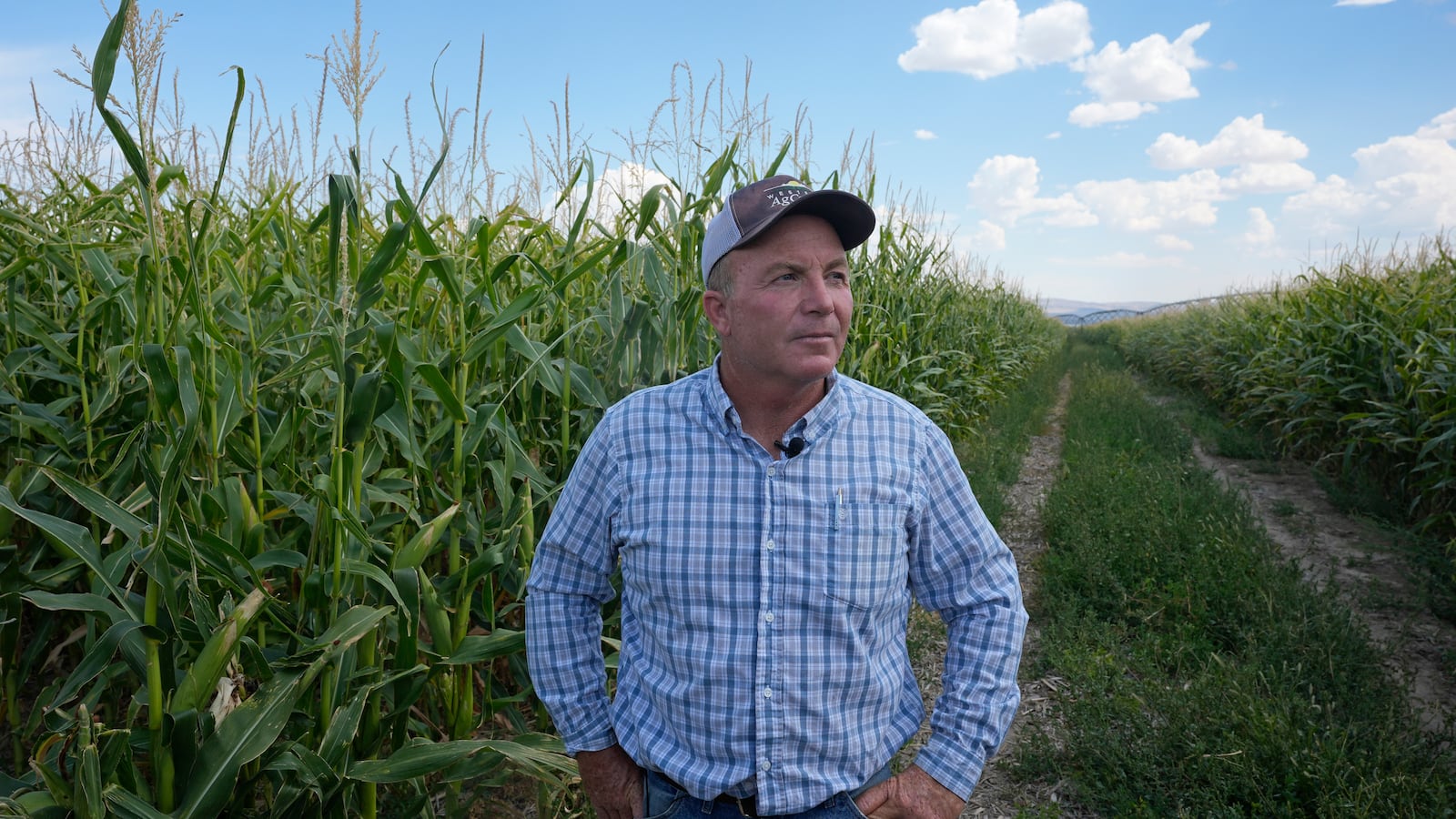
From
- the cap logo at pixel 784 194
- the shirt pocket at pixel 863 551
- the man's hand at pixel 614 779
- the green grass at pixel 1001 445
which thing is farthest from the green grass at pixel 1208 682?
the cap logo at pixel 784 194

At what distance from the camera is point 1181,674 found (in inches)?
153

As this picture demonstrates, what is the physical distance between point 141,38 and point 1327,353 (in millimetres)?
9183

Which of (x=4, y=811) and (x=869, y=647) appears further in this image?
(x=4, y=811)

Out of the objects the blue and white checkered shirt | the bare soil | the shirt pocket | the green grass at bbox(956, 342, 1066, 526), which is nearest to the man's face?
the blue and white checkered shirt

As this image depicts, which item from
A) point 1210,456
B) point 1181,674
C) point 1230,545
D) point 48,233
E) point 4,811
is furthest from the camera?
point 1210,456

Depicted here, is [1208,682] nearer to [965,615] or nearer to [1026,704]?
[1026,704]

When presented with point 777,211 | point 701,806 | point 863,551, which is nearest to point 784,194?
point 777,211

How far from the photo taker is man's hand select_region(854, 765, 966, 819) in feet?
5.32

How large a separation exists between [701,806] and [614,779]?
0.76 feet

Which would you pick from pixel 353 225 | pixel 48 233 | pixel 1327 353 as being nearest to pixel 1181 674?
pixel 353 225

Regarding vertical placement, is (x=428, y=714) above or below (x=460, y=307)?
below

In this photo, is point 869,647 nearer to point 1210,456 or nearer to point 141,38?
point 141,38

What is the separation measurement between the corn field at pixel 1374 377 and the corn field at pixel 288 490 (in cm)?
501

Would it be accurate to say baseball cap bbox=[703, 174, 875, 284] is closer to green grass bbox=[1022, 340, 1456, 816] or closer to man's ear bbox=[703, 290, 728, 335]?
man's ear bbox=[703, 290, 728, 335]
